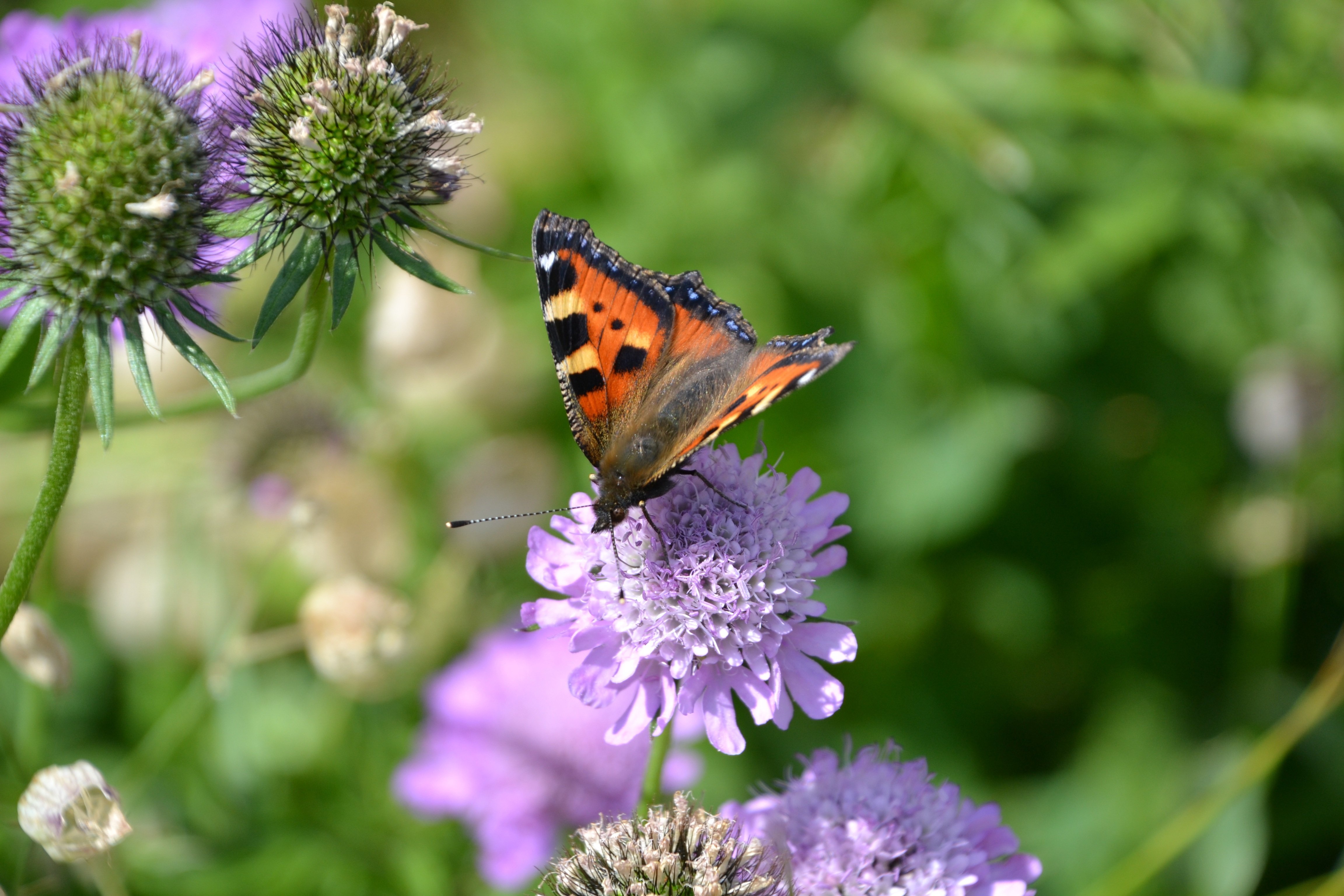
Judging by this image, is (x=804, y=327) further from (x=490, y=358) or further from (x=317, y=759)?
(x=317, y=759)

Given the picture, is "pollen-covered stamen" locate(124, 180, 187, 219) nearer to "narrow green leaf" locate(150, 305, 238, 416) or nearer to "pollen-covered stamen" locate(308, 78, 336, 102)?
"narrow green leaf" locate(150, 305, 238, 416)

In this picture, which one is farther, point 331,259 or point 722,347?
point 722,347

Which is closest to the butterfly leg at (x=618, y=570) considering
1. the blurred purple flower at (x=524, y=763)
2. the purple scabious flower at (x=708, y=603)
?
the purple scabious flower at (x=708, y=603)

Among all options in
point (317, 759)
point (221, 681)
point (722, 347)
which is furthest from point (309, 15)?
point (317, 759)

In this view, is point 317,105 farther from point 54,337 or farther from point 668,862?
point 668,862

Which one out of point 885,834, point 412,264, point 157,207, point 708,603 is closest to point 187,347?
point 157,207
